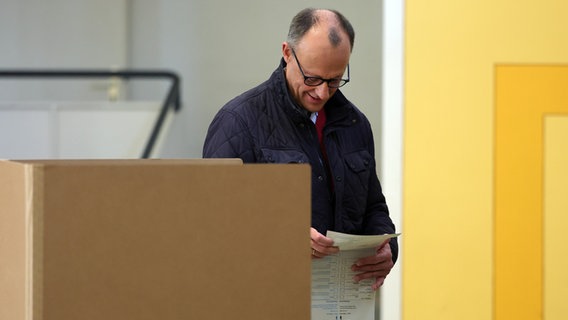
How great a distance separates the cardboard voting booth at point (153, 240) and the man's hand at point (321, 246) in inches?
23.6

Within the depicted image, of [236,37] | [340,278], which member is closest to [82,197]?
[340,278]

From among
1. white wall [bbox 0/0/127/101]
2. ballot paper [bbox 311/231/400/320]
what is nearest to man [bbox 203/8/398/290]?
ballot paper [bbox 311/231/400/320]

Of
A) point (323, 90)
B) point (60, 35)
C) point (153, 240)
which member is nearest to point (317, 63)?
point (323, 90)

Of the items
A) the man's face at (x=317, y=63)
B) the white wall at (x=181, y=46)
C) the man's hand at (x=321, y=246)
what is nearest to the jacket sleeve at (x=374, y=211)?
the man's face at (x=317, y=63)

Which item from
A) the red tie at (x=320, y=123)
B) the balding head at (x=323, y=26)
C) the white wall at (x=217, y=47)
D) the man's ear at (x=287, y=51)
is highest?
the white wall at (x=217, y=47)

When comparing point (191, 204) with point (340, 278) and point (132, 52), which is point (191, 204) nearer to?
point (340, 278)

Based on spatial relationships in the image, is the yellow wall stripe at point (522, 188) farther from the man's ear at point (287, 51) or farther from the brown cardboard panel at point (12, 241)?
the brown cardboard panel at point (12, 241)

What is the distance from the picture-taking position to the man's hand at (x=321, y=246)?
1.61 m

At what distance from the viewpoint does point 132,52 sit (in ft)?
20.3

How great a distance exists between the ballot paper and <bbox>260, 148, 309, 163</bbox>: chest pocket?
0.95ft

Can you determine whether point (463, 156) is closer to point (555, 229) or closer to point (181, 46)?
point (555, 229)

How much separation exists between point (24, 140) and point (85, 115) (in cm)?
39

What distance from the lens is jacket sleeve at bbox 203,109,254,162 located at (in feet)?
6.25

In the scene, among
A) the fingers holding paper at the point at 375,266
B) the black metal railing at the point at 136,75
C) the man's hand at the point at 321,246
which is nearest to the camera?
the man's hand at the point at 321,246
